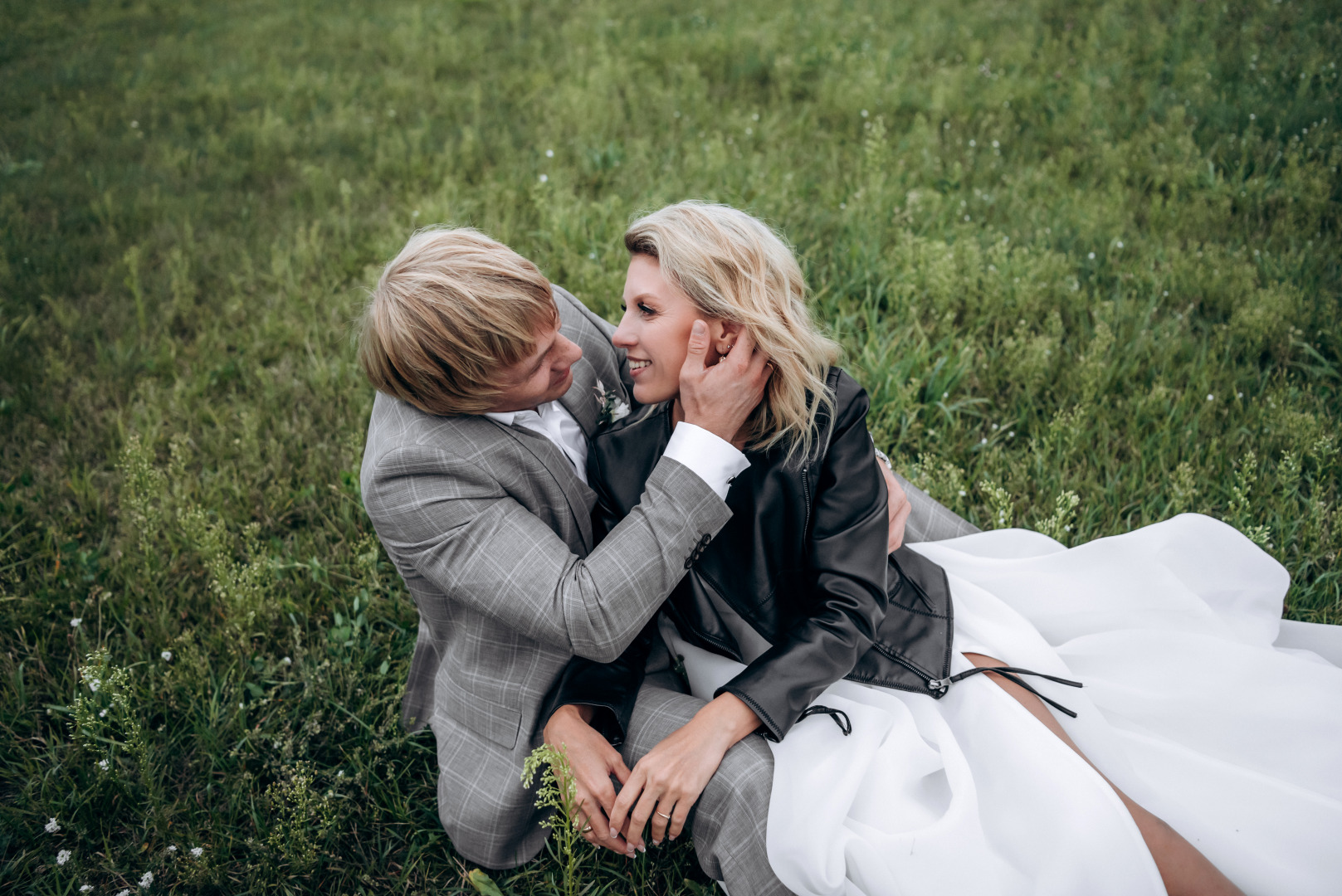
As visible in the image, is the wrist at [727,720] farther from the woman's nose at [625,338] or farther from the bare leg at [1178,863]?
the woman's nose at [625,338]

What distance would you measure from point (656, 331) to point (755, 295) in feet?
1.09

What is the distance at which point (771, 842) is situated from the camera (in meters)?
2.14

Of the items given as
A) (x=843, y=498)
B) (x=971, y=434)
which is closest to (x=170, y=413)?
(x=843, y=498)

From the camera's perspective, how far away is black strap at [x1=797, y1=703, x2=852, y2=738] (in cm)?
234

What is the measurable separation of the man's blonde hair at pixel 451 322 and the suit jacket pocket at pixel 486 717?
0.94 metres

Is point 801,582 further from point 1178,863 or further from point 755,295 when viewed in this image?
point 1178,863

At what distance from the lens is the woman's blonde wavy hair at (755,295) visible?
2512 mm

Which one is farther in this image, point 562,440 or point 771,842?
point 562,440

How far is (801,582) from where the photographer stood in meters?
2.63

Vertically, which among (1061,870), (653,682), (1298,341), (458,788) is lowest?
(458,788)

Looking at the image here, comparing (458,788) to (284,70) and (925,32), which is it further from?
(284,70)

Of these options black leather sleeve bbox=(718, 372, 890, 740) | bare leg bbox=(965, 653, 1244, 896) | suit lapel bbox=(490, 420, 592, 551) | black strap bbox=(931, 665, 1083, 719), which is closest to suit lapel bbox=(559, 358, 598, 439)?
suit lapel bbox=(490, 420, 592, 551)

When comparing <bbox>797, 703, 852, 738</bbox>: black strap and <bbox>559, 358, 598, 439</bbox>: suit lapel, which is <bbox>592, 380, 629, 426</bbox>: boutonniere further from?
<bbox>797, 703, 852, 738</bbox>: black strap

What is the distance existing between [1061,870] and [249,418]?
409 centimetres
